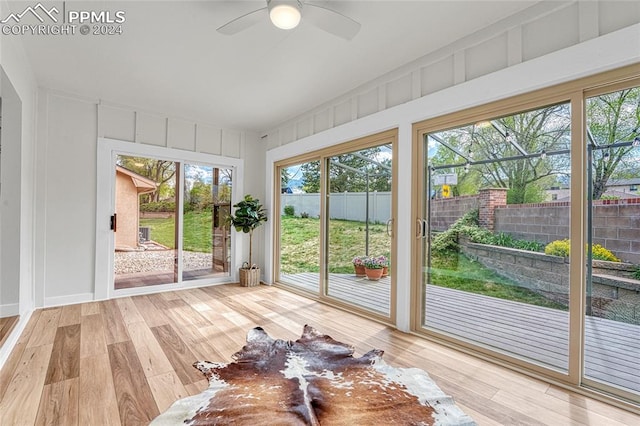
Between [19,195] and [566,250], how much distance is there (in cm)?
469

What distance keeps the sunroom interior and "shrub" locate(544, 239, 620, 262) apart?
0.03 metres

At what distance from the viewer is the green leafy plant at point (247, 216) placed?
4.83 metres

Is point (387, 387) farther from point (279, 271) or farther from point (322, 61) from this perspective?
point (279, 271)

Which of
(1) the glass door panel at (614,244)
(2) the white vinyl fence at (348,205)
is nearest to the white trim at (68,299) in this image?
(2) the white vinyl fence at (348,205)

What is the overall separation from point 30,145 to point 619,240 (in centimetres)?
534

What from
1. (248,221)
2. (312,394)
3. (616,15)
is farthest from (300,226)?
(616,15)

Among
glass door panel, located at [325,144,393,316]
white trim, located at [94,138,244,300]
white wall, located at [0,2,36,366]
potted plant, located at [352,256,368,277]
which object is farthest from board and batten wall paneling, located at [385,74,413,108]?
white trim, located at [94,138,244,300]

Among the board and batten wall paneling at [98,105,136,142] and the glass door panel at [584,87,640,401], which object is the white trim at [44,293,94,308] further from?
the glass door panel at [584,87,640,401]

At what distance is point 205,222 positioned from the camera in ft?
16.0

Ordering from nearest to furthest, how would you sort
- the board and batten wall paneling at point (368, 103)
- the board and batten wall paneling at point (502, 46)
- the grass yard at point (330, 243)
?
the board and batten wall paneling at point (502, 46)
the board and batten wall paneling at point (368, 103)
the grass yard at point (330, 243)

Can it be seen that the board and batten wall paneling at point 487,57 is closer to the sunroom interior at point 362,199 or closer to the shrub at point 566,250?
the sunroom interior at point 362,199

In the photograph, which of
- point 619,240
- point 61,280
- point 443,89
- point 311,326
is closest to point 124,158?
point 61,280

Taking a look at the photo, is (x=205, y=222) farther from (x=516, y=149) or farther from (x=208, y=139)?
(x=516, y=149)

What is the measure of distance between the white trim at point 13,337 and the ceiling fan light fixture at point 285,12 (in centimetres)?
321
